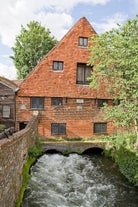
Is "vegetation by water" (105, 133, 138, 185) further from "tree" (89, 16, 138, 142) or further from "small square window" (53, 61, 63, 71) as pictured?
"small square window" (53, 61, 63, 71)

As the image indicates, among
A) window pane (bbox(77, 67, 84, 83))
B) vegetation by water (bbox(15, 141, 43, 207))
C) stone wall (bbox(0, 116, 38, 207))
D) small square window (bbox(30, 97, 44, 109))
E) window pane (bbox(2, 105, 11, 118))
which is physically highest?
window pane (bbox(77, 67, 84, 83))

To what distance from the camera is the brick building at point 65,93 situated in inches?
956

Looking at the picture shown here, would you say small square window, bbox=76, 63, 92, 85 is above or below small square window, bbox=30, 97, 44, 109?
above

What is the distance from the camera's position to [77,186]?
581 inches

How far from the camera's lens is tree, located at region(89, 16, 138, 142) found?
17.3m

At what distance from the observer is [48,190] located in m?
13.8

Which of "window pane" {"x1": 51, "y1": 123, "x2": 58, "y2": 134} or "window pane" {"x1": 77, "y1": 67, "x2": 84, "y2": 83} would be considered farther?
"window pane" {"x1": 77, "y1": 67, "x2": 84, "y2": 83}

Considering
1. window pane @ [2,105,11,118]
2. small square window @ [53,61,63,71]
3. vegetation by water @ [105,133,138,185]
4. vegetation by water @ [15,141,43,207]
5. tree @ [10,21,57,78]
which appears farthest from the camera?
tree @ [10,21,57,78]

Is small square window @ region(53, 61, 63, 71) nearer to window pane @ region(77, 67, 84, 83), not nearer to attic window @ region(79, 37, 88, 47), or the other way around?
window pane @ region(77, 67, 84, 83)

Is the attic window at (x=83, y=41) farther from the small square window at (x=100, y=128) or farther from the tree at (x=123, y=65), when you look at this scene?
the small square window at (x=100, y=128)

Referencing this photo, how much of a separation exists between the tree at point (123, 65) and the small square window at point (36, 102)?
272 inches

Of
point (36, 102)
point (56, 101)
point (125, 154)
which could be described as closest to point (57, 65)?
point (56, 101)

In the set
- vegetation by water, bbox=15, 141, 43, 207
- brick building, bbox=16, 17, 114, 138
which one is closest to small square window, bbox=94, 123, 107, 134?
brick building, bbox=16, 17, 114, 138

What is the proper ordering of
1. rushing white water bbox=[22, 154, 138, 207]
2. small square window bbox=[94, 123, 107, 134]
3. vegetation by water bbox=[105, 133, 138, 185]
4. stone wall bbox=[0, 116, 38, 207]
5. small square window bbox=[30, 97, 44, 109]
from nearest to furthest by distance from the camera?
stone wall bbox=[0, 116, 38, 207]
rushing white water bbox=[22, 154, 138, 207]
vegetation by water bbox=[105, 133, 138, 185]
small square window bbox=[30, 97, 44, 109]
small square window bbox=[94, 123, 107, 134]
